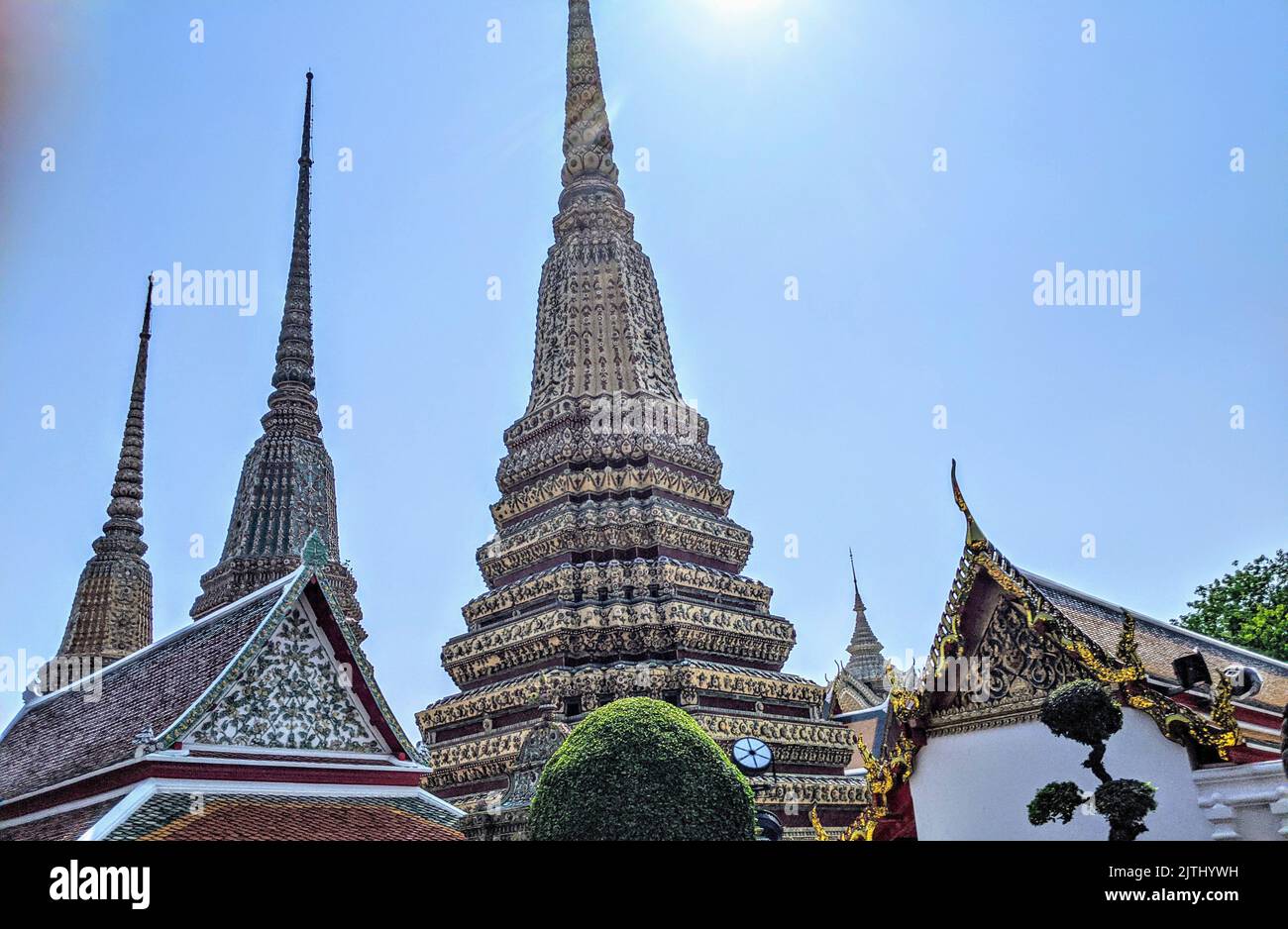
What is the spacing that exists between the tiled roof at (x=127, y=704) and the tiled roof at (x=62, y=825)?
0.38 metres

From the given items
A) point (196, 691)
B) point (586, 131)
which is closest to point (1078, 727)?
point (196, 691)

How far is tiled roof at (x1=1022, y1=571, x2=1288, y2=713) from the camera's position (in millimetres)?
10523

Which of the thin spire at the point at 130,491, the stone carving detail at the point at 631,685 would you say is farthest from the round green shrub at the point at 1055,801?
the thin spire at the point at 130,491

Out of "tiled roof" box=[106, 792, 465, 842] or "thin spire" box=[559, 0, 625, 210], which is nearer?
"tiled roof" box=[106, 792, 465, 842]

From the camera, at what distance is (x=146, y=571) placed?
28.4m

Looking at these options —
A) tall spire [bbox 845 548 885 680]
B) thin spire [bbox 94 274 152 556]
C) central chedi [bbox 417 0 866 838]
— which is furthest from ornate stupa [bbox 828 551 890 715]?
thin spire [bbox 94 274 152 556]

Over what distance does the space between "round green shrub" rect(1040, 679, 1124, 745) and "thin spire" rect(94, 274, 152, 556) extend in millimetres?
27222

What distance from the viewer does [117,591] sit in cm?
2738

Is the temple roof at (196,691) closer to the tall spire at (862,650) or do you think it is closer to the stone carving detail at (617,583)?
the stone carving detail at (617,583)

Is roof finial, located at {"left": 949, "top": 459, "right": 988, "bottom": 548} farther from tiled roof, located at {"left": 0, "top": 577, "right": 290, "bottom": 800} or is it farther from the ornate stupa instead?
the ornate stupa

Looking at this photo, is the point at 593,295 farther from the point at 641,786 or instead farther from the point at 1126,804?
the point at 1126,804

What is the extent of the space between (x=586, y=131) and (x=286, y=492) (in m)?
11.7
